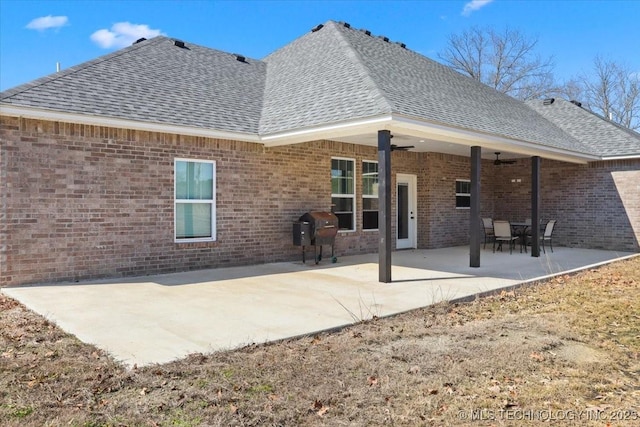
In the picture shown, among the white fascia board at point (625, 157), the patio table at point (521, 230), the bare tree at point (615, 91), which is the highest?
the bare tree at point (615, 91)

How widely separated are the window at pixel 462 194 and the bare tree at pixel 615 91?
2650 cm

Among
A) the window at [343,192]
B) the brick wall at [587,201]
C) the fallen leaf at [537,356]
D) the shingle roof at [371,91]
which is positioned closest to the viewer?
the fallen leaf at [537,356]

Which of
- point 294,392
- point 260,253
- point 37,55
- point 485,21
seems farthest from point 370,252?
point 485,21

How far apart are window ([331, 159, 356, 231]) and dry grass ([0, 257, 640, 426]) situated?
24.0 feet

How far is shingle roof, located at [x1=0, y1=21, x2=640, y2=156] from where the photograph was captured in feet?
30.7

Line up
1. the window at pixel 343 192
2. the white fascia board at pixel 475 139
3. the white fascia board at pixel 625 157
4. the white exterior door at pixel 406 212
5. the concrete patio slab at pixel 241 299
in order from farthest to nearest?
the white exterior door at pixel 406 212, the white fascia board at pixel 625 157, the window at pixel 343 192, the white fascia board at pixel 475 139, the concrete patio slab at pixel 241 299

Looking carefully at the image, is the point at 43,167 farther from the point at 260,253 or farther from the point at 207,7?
the point at 207,7

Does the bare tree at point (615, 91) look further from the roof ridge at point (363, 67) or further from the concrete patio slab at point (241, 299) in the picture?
the concrete patio slab at point (241, 299)

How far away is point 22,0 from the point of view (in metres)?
12.6

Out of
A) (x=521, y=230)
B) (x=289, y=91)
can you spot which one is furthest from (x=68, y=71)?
(x=521, y=230)

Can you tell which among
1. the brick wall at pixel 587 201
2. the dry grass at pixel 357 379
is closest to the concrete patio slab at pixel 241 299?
the dry grass at pixel 357 379

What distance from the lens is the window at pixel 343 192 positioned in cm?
1342

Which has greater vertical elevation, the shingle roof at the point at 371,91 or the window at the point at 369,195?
the shingle roof at the point at 371,91

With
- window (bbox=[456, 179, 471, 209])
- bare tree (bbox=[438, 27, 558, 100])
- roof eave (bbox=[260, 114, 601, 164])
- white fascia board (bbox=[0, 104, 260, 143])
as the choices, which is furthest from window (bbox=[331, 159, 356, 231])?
bare tree (bbox=[438, 27, 558, 100])
